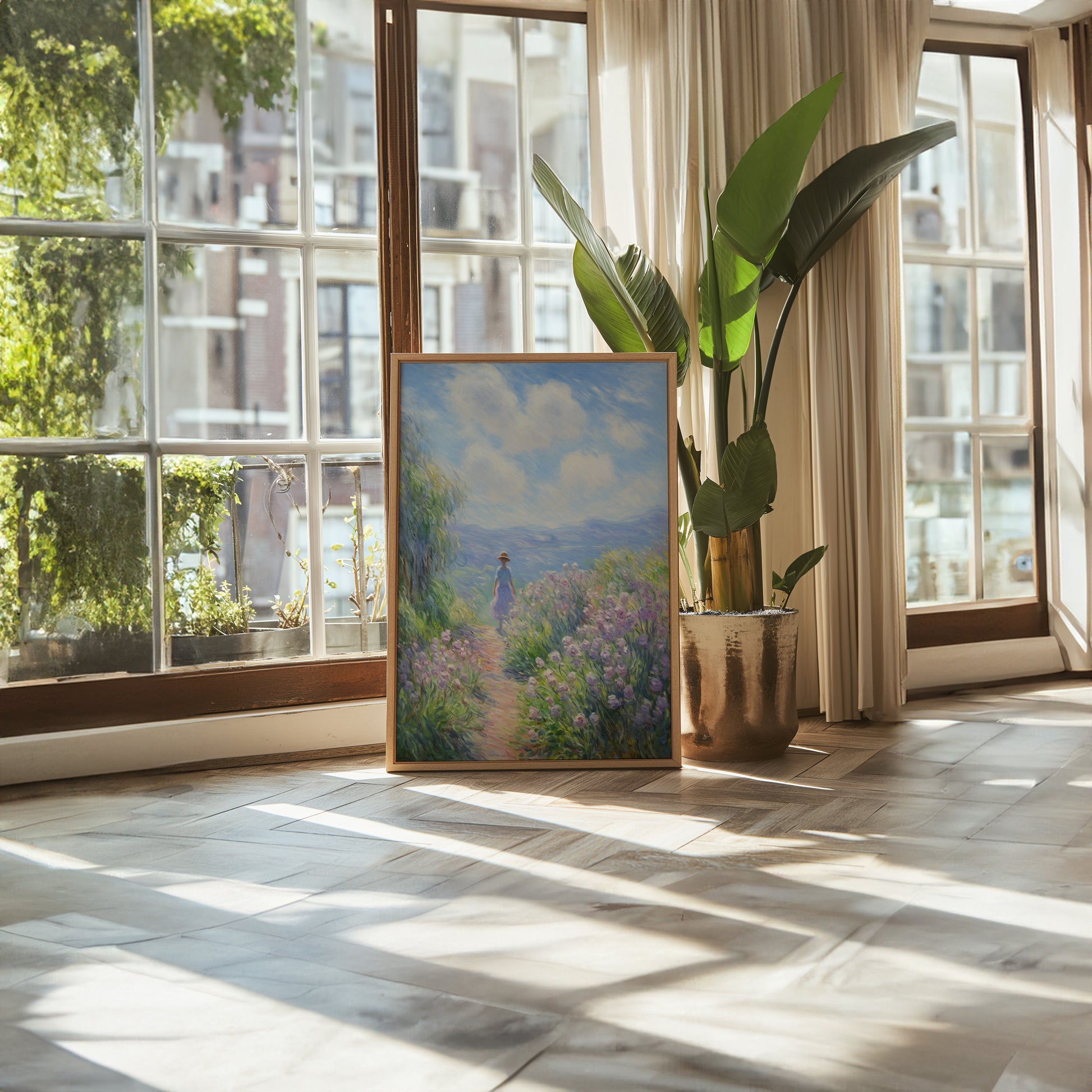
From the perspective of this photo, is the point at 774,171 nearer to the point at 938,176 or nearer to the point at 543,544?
the point at 543,544

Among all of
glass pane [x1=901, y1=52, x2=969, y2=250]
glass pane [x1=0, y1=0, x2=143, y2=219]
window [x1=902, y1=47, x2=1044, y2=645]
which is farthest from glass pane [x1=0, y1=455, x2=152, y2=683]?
glass pane [x1=901, y1=52, x2=969, y2=250]

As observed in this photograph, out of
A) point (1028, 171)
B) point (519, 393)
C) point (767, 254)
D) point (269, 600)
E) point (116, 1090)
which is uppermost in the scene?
point (1028, 171)

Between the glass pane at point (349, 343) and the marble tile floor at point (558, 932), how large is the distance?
106cm

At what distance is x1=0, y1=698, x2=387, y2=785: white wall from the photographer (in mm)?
2953

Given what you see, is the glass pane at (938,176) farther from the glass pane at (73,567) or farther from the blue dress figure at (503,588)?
the glass pane at (73,567)

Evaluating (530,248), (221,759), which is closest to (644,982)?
(221,759)

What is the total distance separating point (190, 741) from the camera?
3.09m

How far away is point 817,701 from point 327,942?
2184 mm

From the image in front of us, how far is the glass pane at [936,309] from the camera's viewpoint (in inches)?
157

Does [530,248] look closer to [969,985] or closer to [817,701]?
[817,701]

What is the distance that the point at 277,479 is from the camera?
3262 millimetres

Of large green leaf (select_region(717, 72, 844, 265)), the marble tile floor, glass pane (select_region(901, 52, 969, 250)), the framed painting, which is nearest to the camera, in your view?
the marble tile floor

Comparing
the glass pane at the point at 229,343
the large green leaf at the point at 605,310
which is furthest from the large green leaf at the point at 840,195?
the glass pane at the point at 229,343

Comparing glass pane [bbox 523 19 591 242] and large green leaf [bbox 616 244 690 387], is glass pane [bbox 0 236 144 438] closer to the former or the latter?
glass pane [bbox 523 19 591 242]
